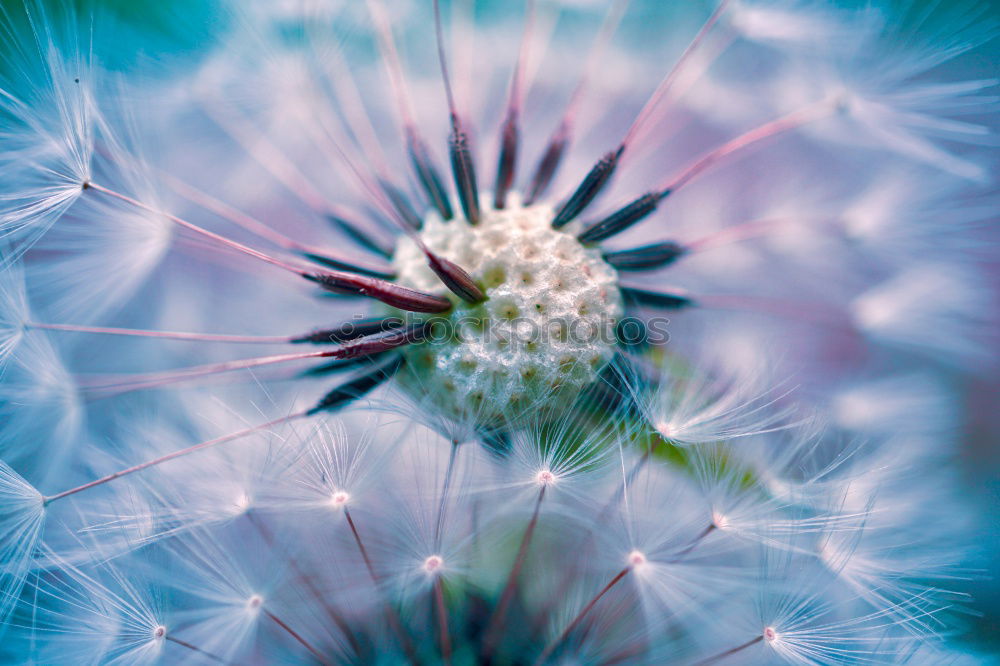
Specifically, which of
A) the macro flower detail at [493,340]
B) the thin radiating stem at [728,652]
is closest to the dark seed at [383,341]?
the macro flower detail at [493,340]

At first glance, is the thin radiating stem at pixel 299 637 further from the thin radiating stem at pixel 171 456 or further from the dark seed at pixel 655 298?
the dark seed at pixel 655 298

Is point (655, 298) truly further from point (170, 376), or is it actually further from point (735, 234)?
point (170, 376)

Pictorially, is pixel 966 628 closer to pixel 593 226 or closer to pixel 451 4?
pixel 593 226

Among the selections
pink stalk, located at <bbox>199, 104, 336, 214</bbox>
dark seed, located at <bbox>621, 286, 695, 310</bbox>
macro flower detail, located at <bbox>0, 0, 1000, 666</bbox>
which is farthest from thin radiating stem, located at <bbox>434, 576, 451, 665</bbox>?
pink stalk, located at <bbox>199, 104, 336, 214</bbox>

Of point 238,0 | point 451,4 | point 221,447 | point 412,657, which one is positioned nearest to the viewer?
point 412,657

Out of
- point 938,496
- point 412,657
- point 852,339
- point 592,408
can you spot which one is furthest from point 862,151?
point 412,657

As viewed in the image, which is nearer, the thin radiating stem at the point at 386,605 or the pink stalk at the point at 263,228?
the thin radiating stem at the point at 386,605

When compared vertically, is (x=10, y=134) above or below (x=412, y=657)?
above
